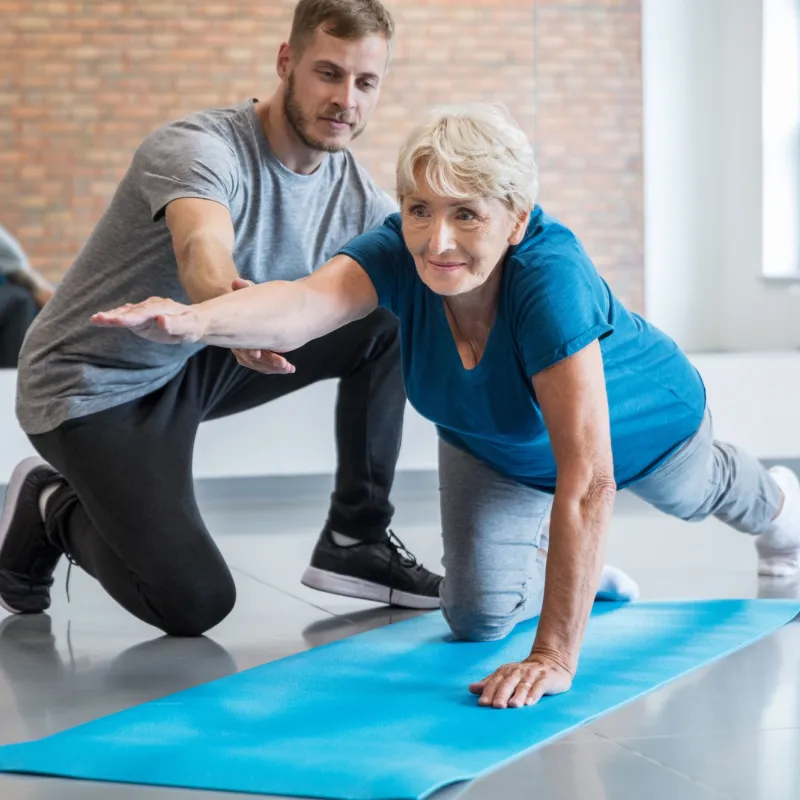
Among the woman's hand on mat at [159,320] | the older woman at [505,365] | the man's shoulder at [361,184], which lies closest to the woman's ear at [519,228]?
the older woman at [505,365]

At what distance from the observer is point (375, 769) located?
1.50 m

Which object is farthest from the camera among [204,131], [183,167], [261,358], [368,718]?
[204,131]

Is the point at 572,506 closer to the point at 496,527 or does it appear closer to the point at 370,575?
the point at 496,527

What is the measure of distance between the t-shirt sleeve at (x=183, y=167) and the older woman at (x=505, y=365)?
1.01 feet

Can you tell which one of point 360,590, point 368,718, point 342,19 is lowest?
point 360,590

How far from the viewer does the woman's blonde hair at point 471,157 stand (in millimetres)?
1757

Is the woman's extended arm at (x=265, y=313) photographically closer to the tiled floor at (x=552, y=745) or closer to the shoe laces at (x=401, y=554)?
the tiled floor at (x=552, y=745)

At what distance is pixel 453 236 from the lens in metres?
1.79

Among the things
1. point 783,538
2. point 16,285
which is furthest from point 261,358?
point 16,285

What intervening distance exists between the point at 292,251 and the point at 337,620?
2.36 feet

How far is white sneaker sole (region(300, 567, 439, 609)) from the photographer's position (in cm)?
250

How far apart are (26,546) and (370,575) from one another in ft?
2.23

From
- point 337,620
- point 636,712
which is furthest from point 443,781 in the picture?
point 337,620

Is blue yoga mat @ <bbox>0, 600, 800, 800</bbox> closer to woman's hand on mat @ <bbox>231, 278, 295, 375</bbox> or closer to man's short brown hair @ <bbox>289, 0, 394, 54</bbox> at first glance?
woman's hand on mat @ <bbox>231, 278, 295, 375</bbox>
